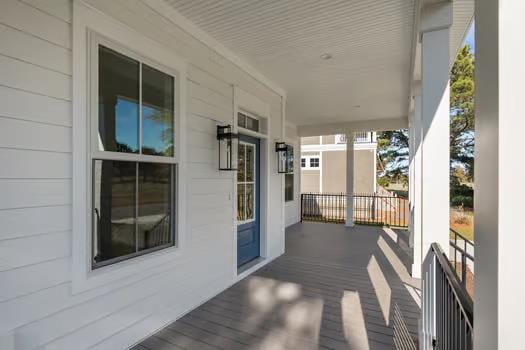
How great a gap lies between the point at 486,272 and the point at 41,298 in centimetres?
228

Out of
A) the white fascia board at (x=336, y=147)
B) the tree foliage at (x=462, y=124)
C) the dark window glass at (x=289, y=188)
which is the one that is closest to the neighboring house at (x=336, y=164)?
the white fascia board at (x=336, y=147)

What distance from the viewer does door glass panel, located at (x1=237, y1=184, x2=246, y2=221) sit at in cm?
405

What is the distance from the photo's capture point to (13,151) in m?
1.63

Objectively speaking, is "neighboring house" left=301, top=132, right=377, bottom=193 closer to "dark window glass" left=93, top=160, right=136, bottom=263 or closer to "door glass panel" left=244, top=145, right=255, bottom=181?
"door glass panel" left=244, top=145, right=255, bottom=181

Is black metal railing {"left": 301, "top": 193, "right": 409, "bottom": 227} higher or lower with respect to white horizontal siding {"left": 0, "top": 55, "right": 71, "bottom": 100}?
lower

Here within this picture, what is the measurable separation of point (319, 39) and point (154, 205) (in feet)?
8.47

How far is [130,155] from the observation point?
233 cm

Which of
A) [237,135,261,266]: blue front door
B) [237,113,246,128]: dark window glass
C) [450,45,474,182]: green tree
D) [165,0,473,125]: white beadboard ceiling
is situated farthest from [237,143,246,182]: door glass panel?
[450,45,474,182]: green tree

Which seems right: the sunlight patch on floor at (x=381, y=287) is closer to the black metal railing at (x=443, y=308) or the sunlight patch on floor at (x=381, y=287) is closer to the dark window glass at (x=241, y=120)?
the black metal railing at (x=443, y=308)

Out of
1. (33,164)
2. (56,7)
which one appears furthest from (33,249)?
(56,7)

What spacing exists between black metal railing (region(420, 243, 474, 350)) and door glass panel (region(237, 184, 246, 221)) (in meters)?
2.44

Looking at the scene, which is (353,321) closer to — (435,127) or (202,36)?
(435,127)

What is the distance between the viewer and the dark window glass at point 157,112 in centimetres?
250
